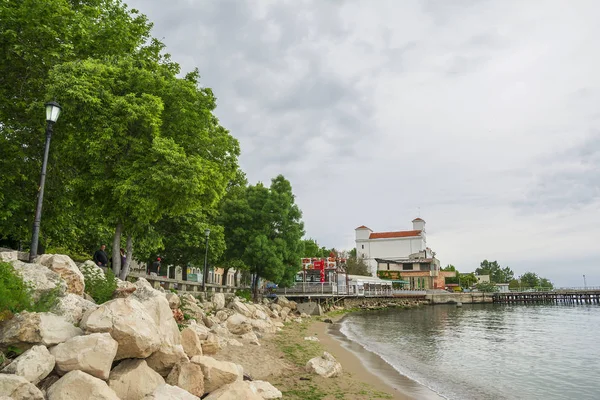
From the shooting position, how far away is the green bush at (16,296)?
738cm

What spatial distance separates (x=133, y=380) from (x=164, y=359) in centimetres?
92

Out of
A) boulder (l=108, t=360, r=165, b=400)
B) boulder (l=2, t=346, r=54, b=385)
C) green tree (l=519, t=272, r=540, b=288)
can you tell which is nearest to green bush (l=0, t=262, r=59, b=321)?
boulder (l=2, t=346, r=54, b=385)

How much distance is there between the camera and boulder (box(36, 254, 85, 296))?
9.91 metres

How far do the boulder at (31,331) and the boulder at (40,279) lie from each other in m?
1.30

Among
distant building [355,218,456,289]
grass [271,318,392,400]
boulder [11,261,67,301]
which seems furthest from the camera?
distant building [355,218,456,289]

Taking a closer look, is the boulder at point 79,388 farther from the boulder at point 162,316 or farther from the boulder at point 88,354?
the boulder at point 162,316

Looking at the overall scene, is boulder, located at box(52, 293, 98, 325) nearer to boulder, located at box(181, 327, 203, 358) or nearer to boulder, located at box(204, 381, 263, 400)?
boulder, located at box(181, 327, 203, 358)

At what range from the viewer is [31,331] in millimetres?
7023

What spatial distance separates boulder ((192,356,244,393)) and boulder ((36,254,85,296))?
365cm

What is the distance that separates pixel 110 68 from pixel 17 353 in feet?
42.1

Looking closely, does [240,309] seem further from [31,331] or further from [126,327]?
[31,331]

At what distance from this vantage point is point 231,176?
74.4ft

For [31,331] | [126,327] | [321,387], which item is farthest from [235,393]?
[321,387]

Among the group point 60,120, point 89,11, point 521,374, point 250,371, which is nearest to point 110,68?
point 60,120
